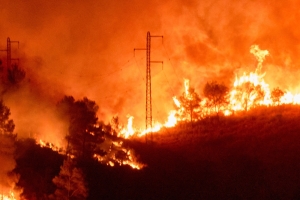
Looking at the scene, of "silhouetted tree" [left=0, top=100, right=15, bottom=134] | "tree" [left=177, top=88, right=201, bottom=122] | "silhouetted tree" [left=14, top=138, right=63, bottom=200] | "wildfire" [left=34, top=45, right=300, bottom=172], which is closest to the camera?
"silhouetted tree" [left=14, top=138, right=63, bottom=200]

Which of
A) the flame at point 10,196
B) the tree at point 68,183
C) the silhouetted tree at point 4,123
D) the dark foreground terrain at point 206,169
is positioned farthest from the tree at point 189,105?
the flame at point 10,196

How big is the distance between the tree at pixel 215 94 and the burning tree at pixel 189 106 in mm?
1678

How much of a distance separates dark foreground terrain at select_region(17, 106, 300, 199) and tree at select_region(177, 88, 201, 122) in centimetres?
554

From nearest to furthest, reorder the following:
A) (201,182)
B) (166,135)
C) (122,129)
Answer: (201,182) → (166,135) → (122,129)

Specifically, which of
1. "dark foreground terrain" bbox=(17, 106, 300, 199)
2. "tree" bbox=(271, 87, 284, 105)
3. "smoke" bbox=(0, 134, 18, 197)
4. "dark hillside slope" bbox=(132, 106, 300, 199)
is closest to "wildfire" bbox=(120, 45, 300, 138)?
"tree" bbox=(271, 87, 284, 105)

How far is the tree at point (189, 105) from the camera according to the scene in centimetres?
5634

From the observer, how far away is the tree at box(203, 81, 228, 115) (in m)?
58.0

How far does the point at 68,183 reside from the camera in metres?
30.1

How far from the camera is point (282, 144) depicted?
45.1 m

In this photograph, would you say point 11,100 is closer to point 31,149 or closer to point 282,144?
point 31,149

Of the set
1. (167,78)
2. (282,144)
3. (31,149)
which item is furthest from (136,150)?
(167,78)

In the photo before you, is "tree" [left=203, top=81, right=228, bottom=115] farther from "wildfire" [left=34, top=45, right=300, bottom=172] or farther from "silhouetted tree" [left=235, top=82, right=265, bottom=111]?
"silhouetted tree" [left=235, top=82, right=265, bottom=111]

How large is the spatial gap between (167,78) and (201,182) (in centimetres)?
3067

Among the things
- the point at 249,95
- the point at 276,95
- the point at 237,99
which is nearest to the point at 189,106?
the point at 237,99
